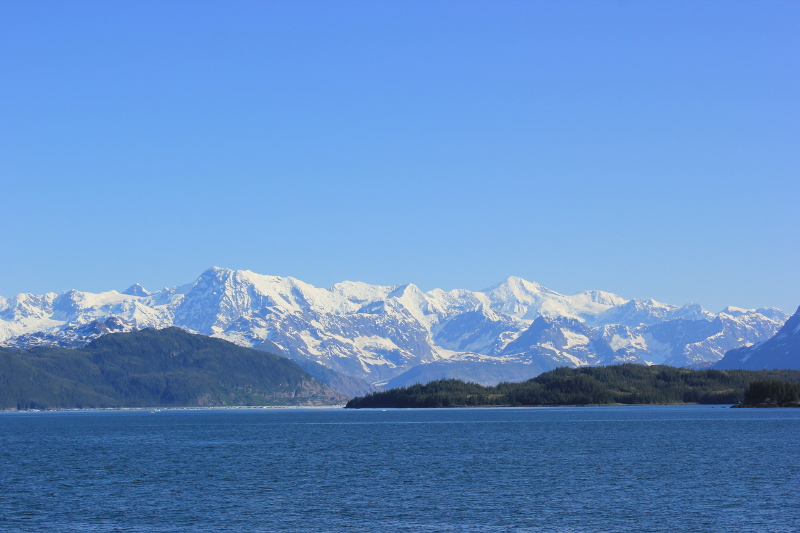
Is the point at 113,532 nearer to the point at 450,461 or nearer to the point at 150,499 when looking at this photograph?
the point at 150,499

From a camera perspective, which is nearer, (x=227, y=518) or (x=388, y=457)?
(x=227, y=518)

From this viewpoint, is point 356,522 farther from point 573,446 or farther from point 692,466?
point 573,446

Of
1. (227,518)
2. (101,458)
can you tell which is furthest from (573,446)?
(227,518)

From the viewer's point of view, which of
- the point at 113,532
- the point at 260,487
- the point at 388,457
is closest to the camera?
the point at 113,532

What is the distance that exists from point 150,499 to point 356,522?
27479 millimetres

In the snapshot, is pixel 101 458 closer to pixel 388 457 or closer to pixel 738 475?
pixel 388 457

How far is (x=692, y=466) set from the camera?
4788 inches

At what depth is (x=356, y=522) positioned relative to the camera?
8100cm

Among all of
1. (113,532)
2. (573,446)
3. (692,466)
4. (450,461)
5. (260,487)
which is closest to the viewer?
(113,532)

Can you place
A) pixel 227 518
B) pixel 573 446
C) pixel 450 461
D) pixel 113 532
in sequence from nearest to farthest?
pixel 113 532 → pixel 227 518 → pixel 450 461 → pixel 573 446

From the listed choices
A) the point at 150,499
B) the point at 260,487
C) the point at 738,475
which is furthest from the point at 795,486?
the point at 150,499

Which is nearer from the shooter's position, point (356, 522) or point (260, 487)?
point (356, 522)

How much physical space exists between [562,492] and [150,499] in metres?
43.1

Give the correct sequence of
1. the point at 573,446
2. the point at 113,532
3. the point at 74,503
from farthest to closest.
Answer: the point at 573,446 < the point at 74,503 < the point at 113,532
